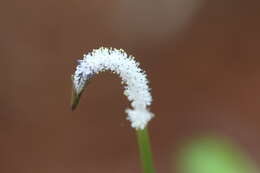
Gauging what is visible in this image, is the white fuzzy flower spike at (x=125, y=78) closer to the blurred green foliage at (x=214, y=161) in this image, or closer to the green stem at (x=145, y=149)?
the green stem at (x=145, y=149)

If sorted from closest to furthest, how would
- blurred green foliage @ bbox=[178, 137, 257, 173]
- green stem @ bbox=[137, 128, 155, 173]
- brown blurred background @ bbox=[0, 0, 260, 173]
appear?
green stem @ bbox=[137, 128, 155, 173] → blurred green foliage @ bbox=[178, 137, 257, 173] → brown blurred background @ bbox=[0, 0, 260, 173]

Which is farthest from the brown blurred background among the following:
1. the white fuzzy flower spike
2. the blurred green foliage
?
the white fuzzy flower spike

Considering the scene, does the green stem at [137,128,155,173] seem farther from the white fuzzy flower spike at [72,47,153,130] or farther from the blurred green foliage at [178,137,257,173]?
the blurred green foliage at [178,137,257,173]

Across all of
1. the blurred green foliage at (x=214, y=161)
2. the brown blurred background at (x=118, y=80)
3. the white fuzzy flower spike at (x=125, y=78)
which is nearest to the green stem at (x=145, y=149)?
the white fuzzy flower spike at (x=125, y=78)

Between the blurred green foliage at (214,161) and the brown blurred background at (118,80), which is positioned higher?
the brown blurred background at (118,80)

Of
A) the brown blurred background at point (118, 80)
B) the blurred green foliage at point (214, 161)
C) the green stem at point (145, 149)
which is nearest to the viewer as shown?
the green stem at point (145, 149)

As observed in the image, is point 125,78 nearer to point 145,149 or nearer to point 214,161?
point 145,149
